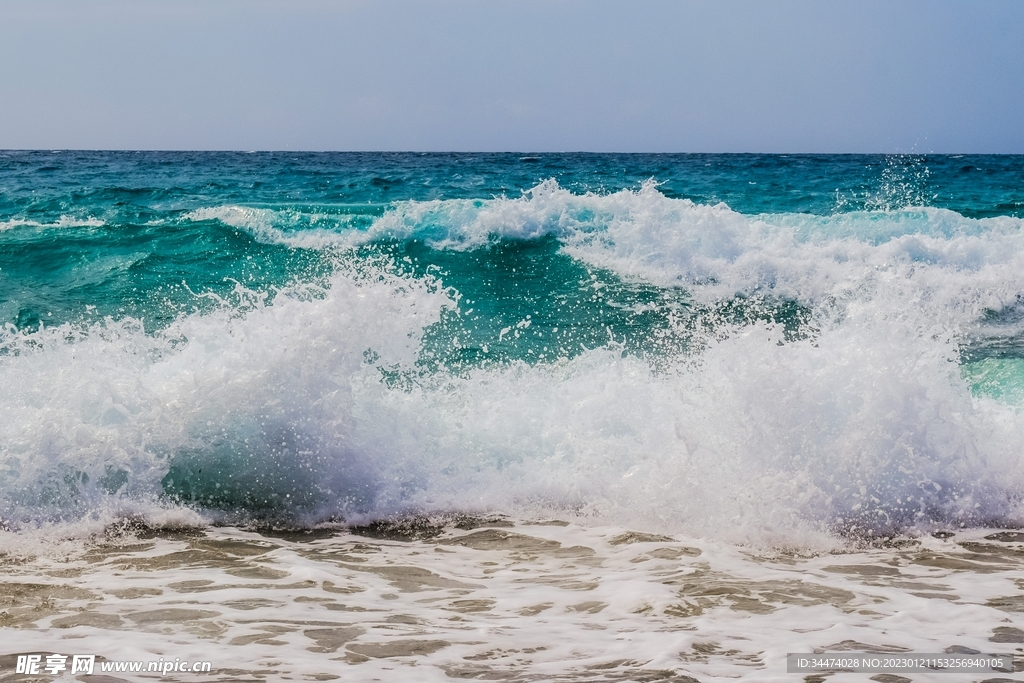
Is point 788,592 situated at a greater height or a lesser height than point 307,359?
lesser

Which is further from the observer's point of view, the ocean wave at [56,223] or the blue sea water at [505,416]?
the ocean wave at [56,223]

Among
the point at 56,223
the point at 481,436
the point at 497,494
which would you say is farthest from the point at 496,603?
the point at 56,223

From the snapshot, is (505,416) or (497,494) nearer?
(497,494)

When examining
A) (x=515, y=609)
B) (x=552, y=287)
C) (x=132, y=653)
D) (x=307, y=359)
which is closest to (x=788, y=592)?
(x=515, y=609)

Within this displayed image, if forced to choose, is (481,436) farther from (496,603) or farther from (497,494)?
(496,603)

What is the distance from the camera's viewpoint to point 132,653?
3.33 m

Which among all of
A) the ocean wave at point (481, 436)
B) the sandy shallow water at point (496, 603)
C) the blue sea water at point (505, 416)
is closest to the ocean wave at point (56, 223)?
the blue sea water at point (505, 416)

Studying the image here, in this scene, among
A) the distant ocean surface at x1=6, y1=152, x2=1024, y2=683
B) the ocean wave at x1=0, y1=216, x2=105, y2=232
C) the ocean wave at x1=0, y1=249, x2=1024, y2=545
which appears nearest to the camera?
the distant ocean surface at x1=6, y1=152, x2=1024, y2=683

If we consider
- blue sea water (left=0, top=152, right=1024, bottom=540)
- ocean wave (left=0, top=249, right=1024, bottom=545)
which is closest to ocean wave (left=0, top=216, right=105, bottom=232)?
blue sea water (left=0, top=152, right=1024, bottom=540)

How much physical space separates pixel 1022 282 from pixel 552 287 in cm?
534

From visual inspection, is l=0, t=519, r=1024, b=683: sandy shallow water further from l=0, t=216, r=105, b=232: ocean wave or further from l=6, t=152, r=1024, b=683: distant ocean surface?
l=0, t=216, r=105, b=232: ocean wave

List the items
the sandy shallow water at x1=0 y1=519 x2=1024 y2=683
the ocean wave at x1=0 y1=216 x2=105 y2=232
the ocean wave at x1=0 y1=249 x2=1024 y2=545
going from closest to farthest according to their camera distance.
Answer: the sandy shallow water at x1=0 y1=519 x2=1024 y2=683, the ocean wave at x1=0 y1=249 x2=1024 y2=545, the ocean wave at x1=0 y1=216 x2=105 y2=232

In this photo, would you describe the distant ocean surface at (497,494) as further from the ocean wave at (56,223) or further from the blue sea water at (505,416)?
the ocean wave at (56,223)

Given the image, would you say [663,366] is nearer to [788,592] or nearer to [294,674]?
[788,592]
